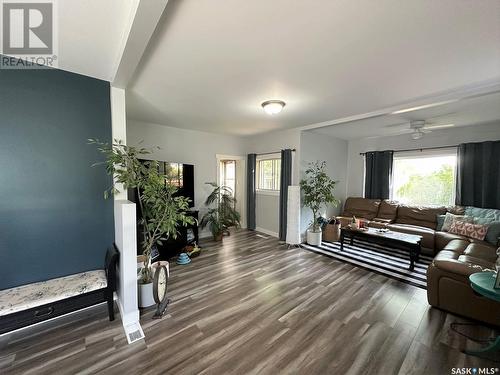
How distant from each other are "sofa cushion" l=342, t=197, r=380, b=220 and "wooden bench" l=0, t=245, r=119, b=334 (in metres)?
4.99

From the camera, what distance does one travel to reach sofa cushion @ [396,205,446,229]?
13.3ft

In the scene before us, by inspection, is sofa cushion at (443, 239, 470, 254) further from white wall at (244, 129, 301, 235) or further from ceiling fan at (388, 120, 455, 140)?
white wall at (244, 129, 301, 235)

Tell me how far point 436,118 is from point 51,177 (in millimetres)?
5435

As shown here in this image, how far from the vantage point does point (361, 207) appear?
5023 mm

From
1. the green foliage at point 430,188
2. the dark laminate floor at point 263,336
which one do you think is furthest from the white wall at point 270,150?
the green foliage at point 430,188

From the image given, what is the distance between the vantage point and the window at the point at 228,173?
6.16m

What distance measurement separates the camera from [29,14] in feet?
4.58

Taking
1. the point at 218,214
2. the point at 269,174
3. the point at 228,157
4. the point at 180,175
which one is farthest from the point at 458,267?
the point at 228,157

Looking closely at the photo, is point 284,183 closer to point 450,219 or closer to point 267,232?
point 267,232

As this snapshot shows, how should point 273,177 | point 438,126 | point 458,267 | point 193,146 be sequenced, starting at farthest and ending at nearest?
point 273,177 → point 193,146 → point 438,126 → point 458,267

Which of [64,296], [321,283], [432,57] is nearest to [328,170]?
[321,283]

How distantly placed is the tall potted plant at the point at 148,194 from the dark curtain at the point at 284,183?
108 inches

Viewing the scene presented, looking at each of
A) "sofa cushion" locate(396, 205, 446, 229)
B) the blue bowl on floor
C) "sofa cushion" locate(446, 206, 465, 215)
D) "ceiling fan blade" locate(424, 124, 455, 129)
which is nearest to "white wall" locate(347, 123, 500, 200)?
"ceiling fan blade" locate(424, 124, 455, 129)

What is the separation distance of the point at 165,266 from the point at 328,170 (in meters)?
4.21
